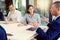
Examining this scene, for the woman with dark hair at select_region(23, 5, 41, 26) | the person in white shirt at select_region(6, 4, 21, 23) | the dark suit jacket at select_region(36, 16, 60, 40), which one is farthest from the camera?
the person in white shirt at select_region(6, 4, 21, 23)

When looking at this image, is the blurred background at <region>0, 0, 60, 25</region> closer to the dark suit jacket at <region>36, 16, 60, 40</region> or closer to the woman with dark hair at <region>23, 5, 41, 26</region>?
the woman with dark hair at <region>23, 5, 41, 26</region>

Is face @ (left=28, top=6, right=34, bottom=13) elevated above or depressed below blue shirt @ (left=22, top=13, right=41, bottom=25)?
above

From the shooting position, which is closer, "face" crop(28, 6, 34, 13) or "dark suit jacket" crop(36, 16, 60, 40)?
"dark suit jacket" crop(36, 16, 60, 40)

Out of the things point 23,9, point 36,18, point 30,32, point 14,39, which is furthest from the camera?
point 23,9

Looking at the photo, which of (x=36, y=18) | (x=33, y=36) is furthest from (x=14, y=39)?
(x=36, y=18)

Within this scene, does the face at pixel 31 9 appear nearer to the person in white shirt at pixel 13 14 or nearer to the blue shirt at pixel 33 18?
the blue shirt at pixel 33 18

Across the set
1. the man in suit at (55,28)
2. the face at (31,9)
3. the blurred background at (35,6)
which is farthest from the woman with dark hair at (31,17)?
the man in suit at (55,28)

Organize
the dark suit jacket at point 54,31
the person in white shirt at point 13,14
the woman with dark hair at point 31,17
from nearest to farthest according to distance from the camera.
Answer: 1. the dark suit jacket at point 54,31
2. the woman with dark hair at point 31,17
3. the person in white shirt at point 13,14

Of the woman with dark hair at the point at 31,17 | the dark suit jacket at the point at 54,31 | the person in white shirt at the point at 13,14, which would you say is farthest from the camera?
the person in white shirt at the point at 13,14

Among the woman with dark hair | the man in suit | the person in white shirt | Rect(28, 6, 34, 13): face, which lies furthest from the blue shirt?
the man in suit

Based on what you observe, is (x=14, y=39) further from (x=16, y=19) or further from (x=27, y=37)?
(x=16, y=19)

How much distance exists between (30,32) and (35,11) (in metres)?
1.66

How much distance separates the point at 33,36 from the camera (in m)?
2.67

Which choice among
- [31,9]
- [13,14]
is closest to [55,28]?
[31,9]
